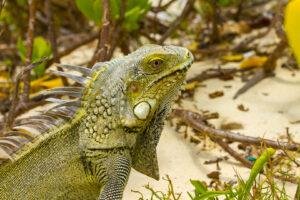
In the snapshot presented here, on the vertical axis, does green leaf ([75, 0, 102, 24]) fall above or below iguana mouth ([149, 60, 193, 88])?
above

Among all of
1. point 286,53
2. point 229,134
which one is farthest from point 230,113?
point 286,53

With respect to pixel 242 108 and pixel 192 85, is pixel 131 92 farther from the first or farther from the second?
pixel 192 85

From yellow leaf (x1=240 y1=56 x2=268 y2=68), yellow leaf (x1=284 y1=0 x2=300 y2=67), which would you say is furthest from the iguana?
yellow leaf (x1=240 y1=56 x2=268 y2=68)

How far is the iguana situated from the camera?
2541 mm

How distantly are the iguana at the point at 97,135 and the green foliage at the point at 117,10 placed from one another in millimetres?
1514

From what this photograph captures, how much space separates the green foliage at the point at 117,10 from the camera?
4008 millimetres

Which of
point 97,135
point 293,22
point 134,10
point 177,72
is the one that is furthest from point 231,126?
point 293,22

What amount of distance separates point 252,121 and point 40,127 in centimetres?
198

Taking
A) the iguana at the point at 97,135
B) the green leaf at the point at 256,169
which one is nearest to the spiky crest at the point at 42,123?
the iguana at the point at 97,135

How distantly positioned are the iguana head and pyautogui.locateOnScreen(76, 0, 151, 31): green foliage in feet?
4.91

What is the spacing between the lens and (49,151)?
2.55 m

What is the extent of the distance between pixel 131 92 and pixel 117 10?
1751 mm

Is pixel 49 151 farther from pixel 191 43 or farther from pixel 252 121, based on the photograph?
pixel 191 43

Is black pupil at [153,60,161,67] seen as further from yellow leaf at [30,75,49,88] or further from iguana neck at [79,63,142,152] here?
yellow leaf at [30,75,49,88]
